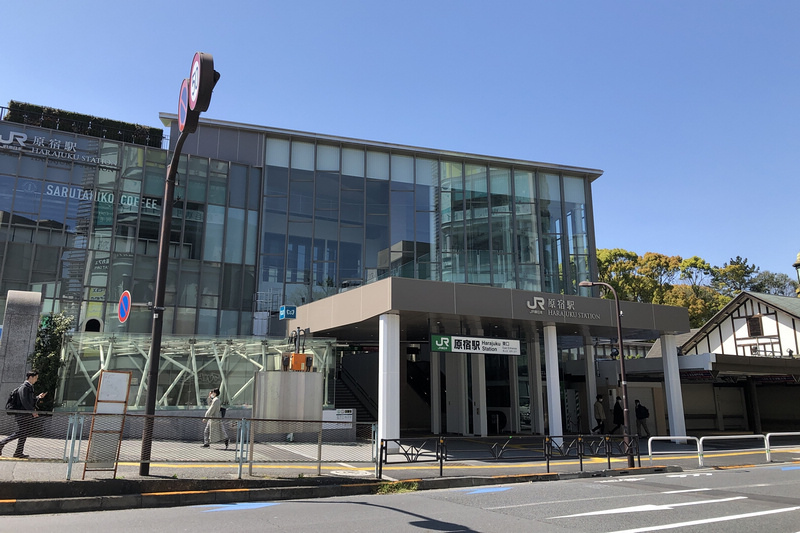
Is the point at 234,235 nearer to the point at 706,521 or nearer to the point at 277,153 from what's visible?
the point at 277,153

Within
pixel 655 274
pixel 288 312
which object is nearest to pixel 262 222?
pixel 288 312

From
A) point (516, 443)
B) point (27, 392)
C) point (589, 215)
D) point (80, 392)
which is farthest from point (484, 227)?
point (27, 392)

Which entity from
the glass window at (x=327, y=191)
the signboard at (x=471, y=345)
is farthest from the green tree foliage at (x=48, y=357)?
the glass window at (x=327, y=191)

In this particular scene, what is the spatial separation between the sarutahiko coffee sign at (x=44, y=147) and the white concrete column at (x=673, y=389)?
2767 centimetres

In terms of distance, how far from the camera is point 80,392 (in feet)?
61.9

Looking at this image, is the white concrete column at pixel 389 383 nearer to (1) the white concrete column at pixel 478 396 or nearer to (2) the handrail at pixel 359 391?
(1) the white concrete column at pixel 478 396

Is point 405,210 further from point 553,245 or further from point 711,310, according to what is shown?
point 711,310

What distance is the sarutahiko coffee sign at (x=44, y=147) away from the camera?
26.8 meters

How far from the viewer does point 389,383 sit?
18562 millimetres

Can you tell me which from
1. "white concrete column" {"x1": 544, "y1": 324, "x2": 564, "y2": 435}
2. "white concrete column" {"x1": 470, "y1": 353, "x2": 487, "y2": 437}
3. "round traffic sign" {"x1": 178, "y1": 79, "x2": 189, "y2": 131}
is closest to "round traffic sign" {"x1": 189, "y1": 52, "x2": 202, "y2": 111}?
"round traffic sign" {"x1": 178, "y1": 79, "x2": 189, "y2": 131}

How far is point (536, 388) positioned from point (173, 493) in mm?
21011

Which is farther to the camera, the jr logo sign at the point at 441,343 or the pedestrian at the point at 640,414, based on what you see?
the pedestrian at the point at 640,414

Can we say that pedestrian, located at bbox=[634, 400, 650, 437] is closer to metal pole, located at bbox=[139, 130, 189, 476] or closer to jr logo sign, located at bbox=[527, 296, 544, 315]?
jr logo sign, located at bbox=[527, 296, 544, 315]

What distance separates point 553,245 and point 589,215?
11.4ft
